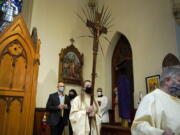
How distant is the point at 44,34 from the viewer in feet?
20.6

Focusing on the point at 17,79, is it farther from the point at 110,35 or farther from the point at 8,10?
the point at 110,35

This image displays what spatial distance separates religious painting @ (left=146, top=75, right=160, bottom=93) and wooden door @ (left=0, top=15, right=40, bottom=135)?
2880 mm

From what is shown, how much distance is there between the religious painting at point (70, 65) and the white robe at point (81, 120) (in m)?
2.66

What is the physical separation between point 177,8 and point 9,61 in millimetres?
4147

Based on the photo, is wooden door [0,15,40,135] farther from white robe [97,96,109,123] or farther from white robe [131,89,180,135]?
white robe [131,89,180,135]

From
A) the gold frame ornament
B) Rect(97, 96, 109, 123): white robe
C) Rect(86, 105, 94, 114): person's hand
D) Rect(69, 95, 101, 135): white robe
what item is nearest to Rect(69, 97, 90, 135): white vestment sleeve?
Rect(69, 95, 101, 135): white robe

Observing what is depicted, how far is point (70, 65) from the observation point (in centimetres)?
660

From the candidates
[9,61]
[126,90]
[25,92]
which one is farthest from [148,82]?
[9,61]

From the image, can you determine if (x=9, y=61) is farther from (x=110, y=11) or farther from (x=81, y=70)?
(x=110, y=11)

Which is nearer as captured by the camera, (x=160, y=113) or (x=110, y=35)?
(x=160, y=113)

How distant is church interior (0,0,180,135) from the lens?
13.6 feet

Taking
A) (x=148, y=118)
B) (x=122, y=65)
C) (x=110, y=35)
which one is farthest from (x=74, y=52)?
(x=148, y=118)

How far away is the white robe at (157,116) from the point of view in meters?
1.70

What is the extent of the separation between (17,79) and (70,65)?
2568 mm
